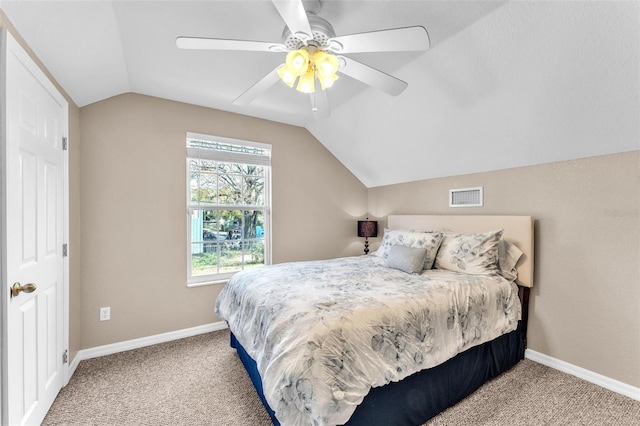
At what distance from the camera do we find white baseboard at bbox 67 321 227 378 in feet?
8.13

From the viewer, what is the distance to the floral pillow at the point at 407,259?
2.46 metres

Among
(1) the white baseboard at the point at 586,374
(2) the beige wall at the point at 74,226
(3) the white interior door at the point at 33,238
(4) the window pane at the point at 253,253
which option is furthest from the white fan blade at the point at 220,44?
(1) the white baseboard at the point at 586,374

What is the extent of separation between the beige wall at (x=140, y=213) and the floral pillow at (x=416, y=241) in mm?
1402

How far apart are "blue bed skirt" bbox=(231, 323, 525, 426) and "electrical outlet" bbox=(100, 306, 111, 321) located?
57.5 inches

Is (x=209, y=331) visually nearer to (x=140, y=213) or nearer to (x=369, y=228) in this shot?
(x=140, y=213)

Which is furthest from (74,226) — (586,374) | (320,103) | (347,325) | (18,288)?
(586,374)

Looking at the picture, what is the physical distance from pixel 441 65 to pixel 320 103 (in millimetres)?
1011

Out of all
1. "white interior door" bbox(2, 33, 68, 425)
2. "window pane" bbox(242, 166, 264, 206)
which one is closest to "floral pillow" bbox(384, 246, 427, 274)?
"window pane" bbox(242, 166, 264, 206)

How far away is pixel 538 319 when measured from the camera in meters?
2.49

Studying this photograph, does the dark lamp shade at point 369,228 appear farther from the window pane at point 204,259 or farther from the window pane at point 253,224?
the window pane at point 204,259

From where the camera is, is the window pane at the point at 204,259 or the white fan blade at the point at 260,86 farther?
the window pane at the point at 204,259

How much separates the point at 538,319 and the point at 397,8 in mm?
2801

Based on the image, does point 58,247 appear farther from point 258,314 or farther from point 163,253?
point 258,314

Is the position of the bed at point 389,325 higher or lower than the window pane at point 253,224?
lower
